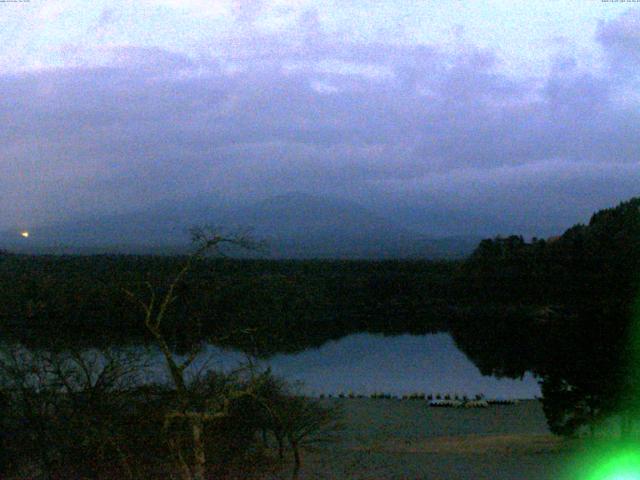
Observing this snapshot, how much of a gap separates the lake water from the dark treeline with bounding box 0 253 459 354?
1311 mm

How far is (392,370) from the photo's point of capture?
3225cm

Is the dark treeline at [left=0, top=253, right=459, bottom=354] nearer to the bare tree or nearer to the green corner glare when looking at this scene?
the bare tree

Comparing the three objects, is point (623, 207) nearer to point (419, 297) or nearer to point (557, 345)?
point (419, 297)

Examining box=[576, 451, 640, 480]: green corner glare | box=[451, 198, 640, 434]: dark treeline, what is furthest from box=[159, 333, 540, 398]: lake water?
box=[576, 451, 640, 480]: green corner glare

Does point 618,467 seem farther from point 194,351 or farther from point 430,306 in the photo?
point 430,306

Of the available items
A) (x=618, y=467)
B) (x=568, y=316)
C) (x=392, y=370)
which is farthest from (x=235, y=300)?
(x=618, y=467)

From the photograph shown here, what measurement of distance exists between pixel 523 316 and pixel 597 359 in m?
31.5

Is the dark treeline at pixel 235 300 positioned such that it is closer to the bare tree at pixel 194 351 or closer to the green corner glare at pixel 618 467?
the bare tree at pixel 194 351

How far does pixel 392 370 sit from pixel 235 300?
7.57m

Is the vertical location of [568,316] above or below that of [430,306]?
above

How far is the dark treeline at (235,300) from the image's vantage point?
19969 mm

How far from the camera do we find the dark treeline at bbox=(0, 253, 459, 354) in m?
20.0

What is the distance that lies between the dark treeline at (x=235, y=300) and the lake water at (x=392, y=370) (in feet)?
4.30

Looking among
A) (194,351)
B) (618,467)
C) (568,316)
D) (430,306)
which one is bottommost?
(430,306)
